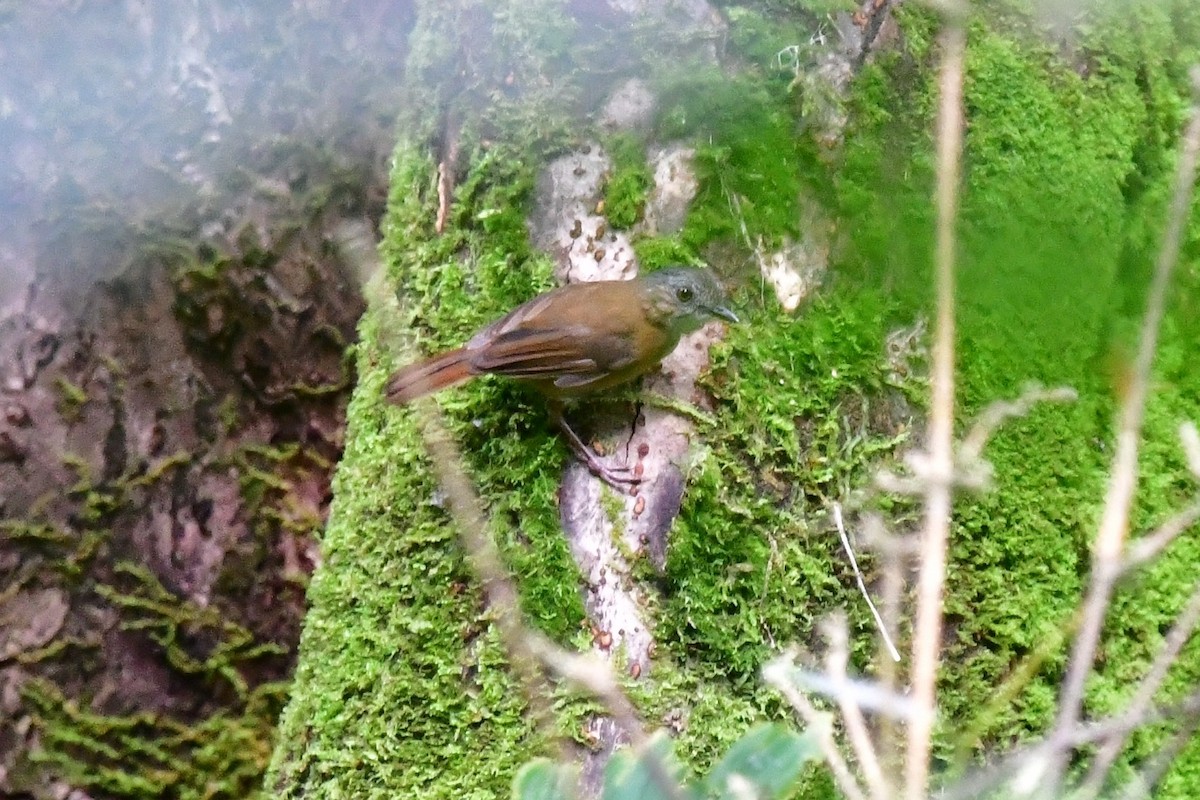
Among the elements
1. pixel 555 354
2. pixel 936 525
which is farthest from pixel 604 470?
pixel 936 525

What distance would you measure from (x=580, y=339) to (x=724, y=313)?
0.33 metres

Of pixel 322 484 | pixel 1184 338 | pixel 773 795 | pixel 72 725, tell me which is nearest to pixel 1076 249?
pixel 1184 338

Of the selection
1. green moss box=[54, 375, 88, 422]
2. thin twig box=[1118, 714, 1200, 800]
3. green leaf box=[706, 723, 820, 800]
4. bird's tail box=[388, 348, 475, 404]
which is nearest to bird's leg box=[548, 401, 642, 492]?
bird's tail box=[388, 348, 475, 404]

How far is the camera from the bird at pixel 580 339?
2.10 meters

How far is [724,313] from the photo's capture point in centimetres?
209

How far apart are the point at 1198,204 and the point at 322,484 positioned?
2.77m

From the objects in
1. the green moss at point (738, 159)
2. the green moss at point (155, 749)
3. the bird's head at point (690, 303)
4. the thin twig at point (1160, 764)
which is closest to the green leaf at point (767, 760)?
the thin twig at point (1160, 764)

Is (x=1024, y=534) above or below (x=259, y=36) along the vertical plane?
below

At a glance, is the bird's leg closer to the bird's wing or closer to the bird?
the bird

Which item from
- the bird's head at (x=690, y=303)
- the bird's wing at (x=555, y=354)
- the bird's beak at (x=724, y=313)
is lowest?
the bird's wing at (x=555, y=354)

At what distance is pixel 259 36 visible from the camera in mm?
3408

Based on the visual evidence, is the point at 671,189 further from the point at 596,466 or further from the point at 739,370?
the point at 596,466

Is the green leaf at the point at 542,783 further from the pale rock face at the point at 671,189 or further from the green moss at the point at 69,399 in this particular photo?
the green moss at the point at 69,399

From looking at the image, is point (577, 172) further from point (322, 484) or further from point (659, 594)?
point (322, 484)
